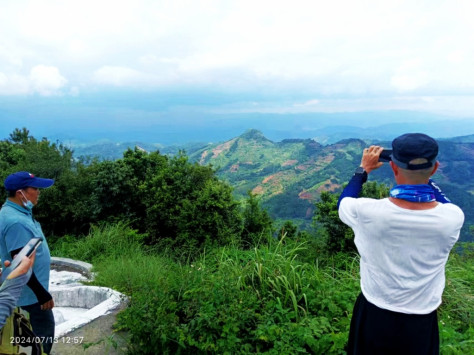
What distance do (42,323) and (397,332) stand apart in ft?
9.37

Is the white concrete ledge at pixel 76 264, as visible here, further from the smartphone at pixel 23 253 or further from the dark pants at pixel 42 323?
the smartphone at pixel 23 253

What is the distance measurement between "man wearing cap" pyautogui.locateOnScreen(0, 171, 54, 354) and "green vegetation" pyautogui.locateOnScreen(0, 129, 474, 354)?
0.72 m

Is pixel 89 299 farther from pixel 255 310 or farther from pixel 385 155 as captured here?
pixel 385 155

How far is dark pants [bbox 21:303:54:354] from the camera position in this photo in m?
2.92

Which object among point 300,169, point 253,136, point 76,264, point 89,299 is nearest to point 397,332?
point 89,299

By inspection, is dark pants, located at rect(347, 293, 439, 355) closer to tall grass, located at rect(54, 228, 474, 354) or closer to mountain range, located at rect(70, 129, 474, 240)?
tall grass, located at rect(54, 228, 474, 354)

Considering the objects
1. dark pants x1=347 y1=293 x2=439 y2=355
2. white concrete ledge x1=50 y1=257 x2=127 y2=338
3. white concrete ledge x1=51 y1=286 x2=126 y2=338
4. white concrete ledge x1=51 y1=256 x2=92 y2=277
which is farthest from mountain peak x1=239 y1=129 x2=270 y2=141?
dark pants x1=347 y1=293 x2=439 y2=355

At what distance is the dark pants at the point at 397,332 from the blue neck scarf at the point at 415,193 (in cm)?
63

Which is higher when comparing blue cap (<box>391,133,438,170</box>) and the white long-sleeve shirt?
blue cap (<box>391,133,438,170</box>)

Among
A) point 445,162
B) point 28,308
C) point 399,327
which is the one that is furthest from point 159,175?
point 445,162

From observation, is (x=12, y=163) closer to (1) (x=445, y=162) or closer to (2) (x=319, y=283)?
(2) (x=319, y=283)

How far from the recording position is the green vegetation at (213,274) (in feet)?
9.65

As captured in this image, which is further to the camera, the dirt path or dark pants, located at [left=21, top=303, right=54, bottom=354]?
the dirt path

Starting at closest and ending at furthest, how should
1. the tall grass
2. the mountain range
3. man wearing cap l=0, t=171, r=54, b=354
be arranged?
man wearing cap l=0, t=171, r=54, b=354
the tall grass
the mountain range
